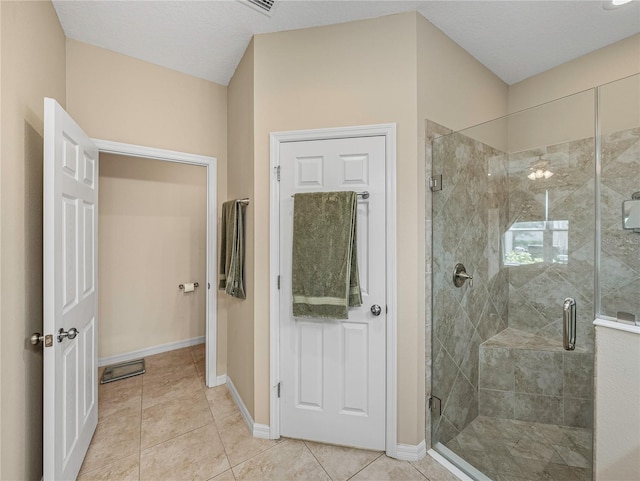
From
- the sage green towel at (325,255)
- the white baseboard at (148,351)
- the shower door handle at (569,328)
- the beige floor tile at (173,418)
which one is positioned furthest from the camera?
the white baseboard at (148,351)

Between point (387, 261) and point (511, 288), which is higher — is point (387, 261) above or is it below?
above

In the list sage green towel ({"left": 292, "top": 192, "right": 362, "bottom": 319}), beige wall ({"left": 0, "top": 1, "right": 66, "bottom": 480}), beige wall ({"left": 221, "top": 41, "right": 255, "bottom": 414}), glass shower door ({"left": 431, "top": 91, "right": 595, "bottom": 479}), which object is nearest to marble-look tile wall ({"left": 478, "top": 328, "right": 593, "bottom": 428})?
glass shower door ({"left": 431, "top": 91, "right": 595, "bottom": 479})

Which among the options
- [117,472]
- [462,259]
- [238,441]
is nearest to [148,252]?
[117,472]

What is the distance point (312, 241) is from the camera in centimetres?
173

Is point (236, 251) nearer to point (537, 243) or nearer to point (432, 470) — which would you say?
point (432, 470)

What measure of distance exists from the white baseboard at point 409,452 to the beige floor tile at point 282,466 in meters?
0.46

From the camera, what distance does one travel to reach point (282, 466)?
5.45 feet

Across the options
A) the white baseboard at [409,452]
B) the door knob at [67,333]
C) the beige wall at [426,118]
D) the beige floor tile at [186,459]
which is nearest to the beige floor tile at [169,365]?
the beige floor tile at [186,459]

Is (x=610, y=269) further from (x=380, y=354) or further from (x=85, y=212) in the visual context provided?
(x=85, y=212)

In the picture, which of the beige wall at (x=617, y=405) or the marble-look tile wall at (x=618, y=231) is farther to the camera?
the marble-look tile wall at (x=618, y=231)

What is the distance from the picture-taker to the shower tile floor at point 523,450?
1.54 m

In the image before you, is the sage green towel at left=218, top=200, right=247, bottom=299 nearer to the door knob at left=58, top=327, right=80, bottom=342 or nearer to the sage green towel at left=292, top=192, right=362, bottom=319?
the sage green towel at left=292, top=192, right=362, bottom=319

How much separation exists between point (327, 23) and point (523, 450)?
→ 288 centimetres

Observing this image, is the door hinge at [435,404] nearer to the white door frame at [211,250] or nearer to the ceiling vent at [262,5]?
the white door frame at [211,250]
